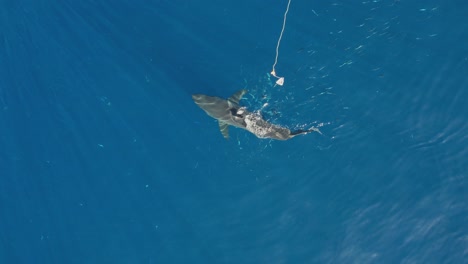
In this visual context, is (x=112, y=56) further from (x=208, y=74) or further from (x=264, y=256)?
(x=264, y=256)

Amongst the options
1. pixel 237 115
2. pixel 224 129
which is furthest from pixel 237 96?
pixel 224 129

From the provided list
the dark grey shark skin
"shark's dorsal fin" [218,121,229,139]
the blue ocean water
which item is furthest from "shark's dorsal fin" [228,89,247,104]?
"shark's dorsal fin" [218,121,229,139]

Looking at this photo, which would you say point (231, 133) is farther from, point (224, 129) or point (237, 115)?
point (237, 115)

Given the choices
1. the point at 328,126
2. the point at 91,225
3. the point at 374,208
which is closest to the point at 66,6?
the point at 91,225

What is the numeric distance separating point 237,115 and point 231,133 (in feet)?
1.43

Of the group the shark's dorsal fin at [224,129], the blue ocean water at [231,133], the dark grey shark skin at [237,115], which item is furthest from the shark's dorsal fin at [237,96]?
the shark's dorsal fin at [224,129]

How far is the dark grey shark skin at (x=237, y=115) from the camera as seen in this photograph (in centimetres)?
566

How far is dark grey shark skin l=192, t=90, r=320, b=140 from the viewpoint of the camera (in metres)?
5.66

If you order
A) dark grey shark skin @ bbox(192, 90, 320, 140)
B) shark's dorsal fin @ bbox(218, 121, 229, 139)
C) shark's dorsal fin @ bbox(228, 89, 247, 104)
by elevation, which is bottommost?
shark's dorsal fin @ bbox(218, 121, 229, 139)

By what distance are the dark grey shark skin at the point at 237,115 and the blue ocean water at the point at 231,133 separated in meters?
0.19

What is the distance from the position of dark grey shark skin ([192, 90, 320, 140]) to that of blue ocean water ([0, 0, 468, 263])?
0.64ft

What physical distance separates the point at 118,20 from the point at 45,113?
7.09 ft

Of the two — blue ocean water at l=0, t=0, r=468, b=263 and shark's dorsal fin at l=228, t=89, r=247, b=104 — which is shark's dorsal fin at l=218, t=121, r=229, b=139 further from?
shark's dorsal fin at l=228, t=89, r=247, b=104

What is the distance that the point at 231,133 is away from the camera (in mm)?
5953
